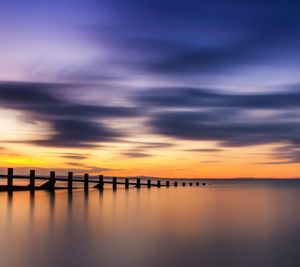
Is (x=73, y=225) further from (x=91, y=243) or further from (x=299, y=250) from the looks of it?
(x=299, y=250)

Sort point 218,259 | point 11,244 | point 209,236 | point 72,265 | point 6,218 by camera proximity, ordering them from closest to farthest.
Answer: point 72,265
point 218,259
point 11,244
point 209,236
point 6,218

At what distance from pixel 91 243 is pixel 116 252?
67.5 inches

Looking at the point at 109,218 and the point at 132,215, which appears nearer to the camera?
the point at 109,218

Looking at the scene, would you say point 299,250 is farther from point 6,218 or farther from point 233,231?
point 6,218

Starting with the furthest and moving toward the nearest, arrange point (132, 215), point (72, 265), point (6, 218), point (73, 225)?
point (132, 215) < point (6, 218) < point (73, 225) < point (72, 265)

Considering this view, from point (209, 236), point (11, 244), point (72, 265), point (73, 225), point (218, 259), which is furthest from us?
point (73, 225)

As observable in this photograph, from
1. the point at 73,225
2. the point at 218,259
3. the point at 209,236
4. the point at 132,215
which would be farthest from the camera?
the point at 132,215

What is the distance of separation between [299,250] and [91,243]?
253 inches

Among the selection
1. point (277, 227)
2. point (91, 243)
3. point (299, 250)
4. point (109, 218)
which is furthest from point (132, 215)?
point (299, 250)

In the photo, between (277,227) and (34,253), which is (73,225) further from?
(277,227)

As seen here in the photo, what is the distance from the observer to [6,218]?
21891 mm

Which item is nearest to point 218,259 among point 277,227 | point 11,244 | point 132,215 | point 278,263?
point 278,263

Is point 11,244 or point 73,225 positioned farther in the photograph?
point 73,225

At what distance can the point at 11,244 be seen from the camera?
48.3ft
